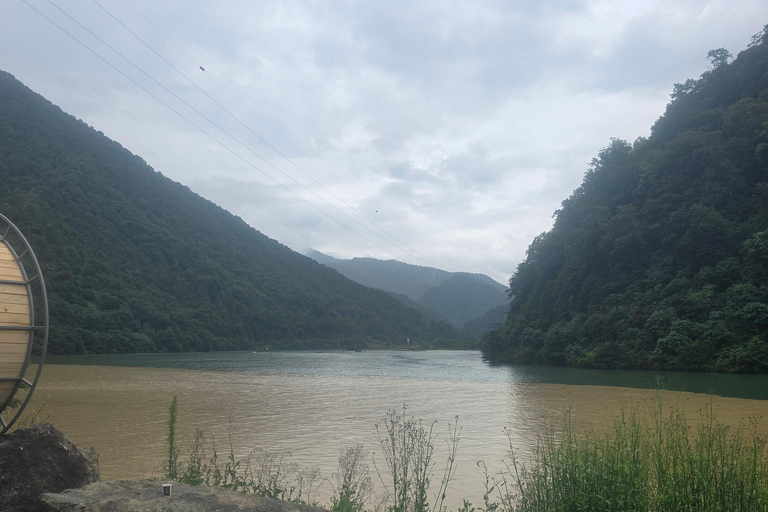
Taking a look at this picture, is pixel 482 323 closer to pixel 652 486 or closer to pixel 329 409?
pixel 329 409

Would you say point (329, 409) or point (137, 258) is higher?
point (137, 258)

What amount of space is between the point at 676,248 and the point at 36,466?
1868 inches

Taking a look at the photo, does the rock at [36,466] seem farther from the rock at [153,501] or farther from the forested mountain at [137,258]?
the forested mountain at [137,258]

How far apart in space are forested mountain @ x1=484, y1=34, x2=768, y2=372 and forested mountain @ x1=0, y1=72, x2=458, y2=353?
45.4 meters

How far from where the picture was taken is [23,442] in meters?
5.04

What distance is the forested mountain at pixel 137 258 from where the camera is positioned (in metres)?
59.2

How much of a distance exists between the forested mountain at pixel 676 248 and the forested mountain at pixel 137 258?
45.4m

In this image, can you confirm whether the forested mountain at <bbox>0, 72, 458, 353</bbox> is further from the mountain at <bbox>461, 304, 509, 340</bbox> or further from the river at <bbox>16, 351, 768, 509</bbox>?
the mountain at <bbox>461, 304, 509, 340</bbox>

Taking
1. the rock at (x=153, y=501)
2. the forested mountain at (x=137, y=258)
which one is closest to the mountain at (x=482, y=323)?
the forested mountain at (x=137, y=258)

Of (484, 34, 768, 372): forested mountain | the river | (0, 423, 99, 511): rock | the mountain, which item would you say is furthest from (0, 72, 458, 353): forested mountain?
(0, 423, 99, 511): rock

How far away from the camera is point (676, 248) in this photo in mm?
44344

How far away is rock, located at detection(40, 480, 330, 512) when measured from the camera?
3783 millimetres

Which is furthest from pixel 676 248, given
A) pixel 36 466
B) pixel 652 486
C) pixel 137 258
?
pixel 137 258

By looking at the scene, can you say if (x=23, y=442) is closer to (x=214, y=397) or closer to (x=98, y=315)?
(x=214, y=397)
